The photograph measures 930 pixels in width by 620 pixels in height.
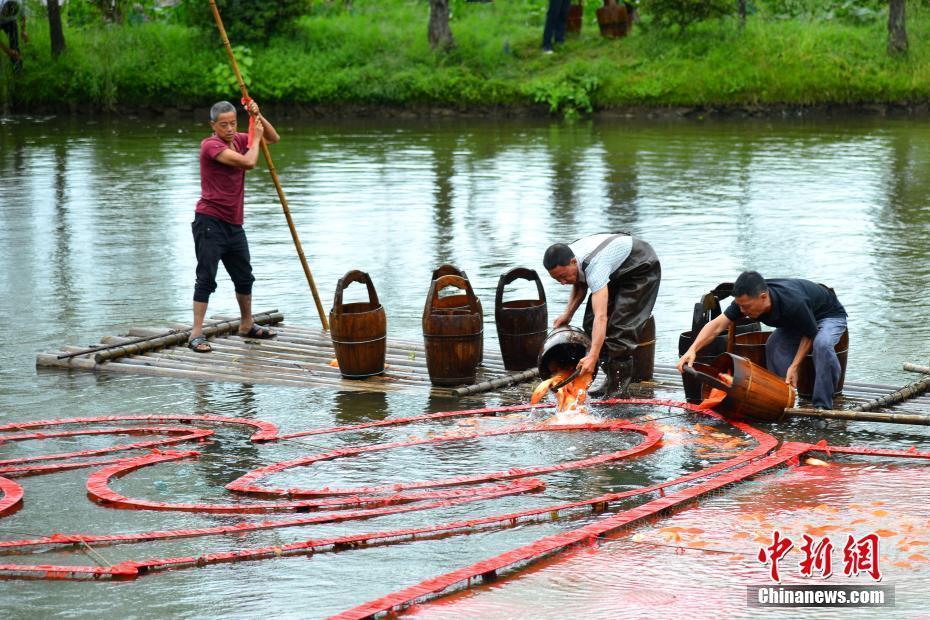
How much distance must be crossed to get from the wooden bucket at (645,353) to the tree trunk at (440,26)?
2656cm

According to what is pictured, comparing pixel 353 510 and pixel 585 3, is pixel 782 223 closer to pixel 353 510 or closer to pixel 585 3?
pixel 353 510

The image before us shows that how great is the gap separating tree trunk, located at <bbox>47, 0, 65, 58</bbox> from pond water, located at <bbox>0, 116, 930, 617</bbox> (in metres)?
5.34

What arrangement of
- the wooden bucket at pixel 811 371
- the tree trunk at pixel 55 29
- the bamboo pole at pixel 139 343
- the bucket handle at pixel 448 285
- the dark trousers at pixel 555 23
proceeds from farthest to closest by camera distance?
1. the tree trunk at pixel 55 29
2. the dark trousers at pixel 555 23
3. the bamboo pole at pixel 139 343
4. the bucket handle at pixel 448 285
5. the wooden bucket at pixel 811 371

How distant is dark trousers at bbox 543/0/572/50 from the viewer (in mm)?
34750

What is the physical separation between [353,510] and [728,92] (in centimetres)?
2673

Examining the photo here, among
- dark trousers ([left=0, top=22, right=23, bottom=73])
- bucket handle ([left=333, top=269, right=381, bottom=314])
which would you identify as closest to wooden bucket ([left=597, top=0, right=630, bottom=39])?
dark trousers ([left=0, top=22, right=23, bottom=73])

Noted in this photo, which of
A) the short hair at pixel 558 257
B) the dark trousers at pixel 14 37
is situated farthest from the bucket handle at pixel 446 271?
the dark trousers at pixel 14 37

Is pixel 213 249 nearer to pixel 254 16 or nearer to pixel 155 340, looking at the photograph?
→ pixel 155 340

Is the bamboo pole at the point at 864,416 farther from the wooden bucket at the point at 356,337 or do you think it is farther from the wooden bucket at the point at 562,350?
the wooden bucket at the point at 356,337

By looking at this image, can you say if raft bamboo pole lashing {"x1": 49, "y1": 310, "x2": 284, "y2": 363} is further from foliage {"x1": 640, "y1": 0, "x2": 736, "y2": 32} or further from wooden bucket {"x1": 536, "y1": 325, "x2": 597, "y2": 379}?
foliage {"x1": 640, "y1": 0, "x2": 736, "y2": 32}

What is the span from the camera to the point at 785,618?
5375 millimetres

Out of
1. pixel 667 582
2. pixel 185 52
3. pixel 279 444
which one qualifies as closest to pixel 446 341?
pixel 279 444

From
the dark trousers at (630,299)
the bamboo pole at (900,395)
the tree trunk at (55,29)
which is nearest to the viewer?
the bamboo pole at (900,395)

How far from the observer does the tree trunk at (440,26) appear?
35.3 metres
